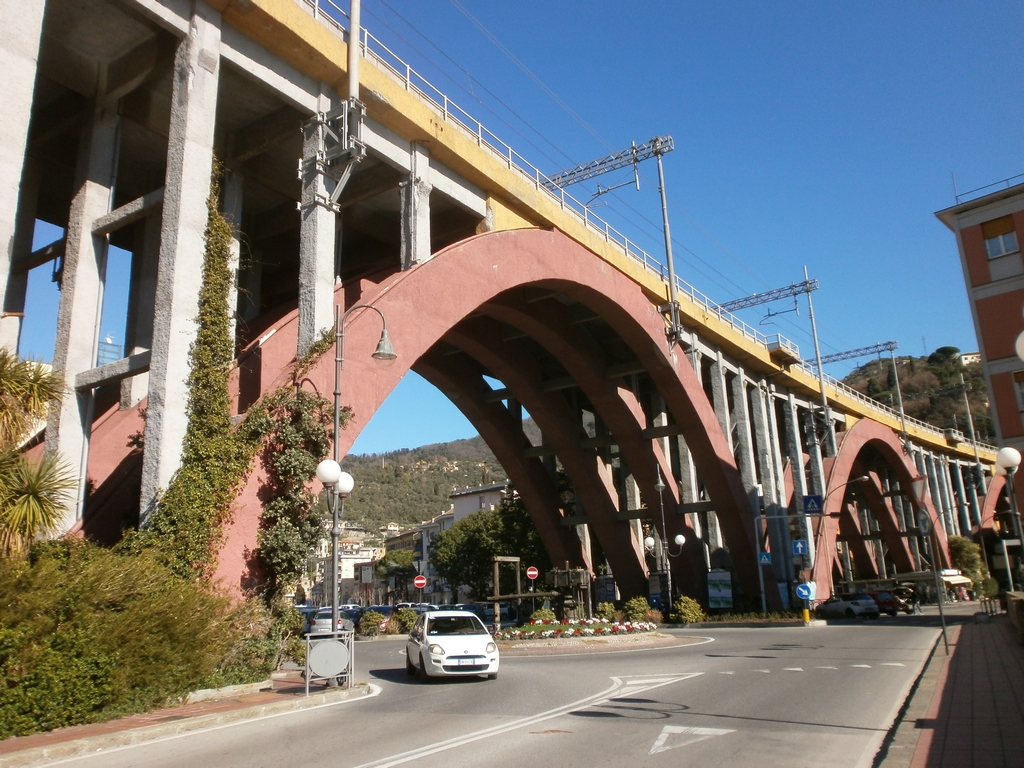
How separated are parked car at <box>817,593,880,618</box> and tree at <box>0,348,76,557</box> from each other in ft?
114

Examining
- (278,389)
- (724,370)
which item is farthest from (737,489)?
(278,389)

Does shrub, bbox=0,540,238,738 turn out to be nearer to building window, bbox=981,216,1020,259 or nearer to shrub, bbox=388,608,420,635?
building window, bbox=981,216,1020,259

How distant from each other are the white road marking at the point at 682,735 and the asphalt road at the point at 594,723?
2cm

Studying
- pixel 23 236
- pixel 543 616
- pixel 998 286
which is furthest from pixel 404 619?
pixel 998 286

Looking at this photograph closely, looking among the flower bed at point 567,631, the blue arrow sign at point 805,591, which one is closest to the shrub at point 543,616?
the flower bed at point 567,631

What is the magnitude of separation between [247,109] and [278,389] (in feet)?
24.3

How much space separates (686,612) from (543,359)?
41.8 feet

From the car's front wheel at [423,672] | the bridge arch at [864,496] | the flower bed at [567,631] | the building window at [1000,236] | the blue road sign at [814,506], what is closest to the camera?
the car's front wheel at [423,672]

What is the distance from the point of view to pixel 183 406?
14594 mm

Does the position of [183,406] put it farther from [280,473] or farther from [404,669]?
[404,669]

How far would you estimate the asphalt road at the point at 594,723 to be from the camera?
7625mm

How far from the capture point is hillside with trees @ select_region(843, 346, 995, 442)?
102 metres

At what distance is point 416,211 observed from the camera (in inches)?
798

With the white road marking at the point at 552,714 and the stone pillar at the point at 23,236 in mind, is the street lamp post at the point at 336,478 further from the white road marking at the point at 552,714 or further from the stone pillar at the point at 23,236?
the stone pillar at the point at 23,236
